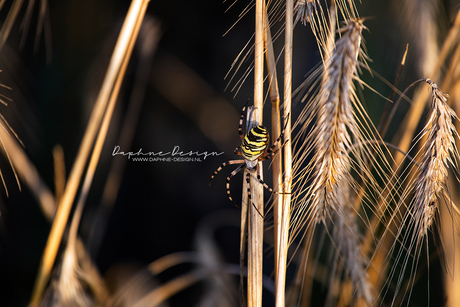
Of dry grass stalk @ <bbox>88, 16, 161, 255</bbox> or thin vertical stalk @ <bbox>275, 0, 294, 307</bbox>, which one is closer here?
thin vertical stalk @ <bbox>275, 0, 294, 307</bbox>

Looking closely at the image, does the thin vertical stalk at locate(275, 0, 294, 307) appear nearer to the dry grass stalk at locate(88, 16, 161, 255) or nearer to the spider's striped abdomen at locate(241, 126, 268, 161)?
the spider's striped abdomen at locate(241, 126, 268, 161)

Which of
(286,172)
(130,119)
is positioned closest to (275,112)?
(286,172)

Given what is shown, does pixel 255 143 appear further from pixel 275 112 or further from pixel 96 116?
pixel 96 116

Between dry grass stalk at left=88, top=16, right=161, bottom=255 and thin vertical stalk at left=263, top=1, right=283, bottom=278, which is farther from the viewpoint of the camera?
dry grass stalk at left=88, top=16, right=161, bottom=255

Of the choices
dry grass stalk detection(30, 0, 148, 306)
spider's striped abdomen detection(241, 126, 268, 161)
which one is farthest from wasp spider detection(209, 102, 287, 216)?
dry grass stalk detection(30, 0, 148, 306)

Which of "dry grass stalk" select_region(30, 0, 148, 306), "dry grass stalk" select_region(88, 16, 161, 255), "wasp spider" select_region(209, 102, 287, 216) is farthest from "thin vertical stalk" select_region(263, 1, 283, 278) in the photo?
"dry grass stalk" select_region(88, 16, 161, 255)

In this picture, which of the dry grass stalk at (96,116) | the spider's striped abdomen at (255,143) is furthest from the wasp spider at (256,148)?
the dry grass stalk at (96,116)

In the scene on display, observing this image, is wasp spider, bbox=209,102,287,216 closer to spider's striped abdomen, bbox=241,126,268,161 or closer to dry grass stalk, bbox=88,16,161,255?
spider's striped abdomen, bbox=241,126,268,161

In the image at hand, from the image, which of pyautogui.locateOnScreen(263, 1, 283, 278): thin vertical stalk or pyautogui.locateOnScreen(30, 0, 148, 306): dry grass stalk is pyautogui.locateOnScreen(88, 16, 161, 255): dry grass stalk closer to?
pyautogui.locateOnScreen(30, 0, 148, 306): dry grass stalk

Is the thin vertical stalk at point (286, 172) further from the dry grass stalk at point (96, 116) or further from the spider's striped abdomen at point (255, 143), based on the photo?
the dry grass stalk at point (96, 116)

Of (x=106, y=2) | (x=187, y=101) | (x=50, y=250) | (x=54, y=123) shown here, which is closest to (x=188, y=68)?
(x=187, y=101)
